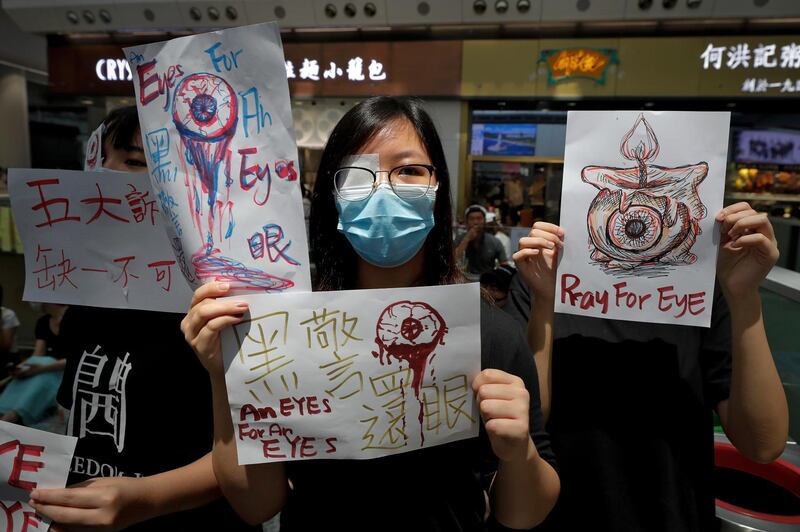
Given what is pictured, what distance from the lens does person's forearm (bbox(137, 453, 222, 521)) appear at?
40.9 inches

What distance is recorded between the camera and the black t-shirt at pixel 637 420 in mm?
1188

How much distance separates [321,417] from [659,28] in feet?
27.4

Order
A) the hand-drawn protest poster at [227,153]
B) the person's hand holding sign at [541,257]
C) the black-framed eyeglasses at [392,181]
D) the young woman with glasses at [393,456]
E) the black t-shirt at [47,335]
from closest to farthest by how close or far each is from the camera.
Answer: the hand-drawn protest poster at [227,153], the young woman with glasses at [393,456], the black-framed eyeglasses at [392,181], the person's hand holding sign at [541,257], the black t-shirt at [47,335]

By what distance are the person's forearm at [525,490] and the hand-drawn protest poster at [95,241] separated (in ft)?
2.76

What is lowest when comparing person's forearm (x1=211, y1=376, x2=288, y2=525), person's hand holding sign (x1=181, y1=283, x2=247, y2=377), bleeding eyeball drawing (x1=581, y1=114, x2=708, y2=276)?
person's forearm (x1=211, y1=376, x2=288, y2=525)

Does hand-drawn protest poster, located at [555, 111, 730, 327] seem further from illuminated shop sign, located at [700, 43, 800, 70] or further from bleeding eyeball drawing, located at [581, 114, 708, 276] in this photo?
illuminated shop sign, located at [700, 43, 800, 70]

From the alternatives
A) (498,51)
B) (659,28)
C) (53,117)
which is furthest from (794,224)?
(53,117)

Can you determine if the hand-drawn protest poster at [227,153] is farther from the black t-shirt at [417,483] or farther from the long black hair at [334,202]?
the black t-shirt at [417,483]

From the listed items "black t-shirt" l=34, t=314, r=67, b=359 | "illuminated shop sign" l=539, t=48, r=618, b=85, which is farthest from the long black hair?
"illuminated shop sign" l=539, t=48, r=618, b=85

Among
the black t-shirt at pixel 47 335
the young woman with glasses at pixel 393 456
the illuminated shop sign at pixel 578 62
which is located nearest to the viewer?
the young woman with glasses at pixel 393 456

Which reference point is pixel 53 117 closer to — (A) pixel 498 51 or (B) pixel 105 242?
(A) pixel 498 51

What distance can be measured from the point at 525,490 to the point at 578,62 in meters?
7.67

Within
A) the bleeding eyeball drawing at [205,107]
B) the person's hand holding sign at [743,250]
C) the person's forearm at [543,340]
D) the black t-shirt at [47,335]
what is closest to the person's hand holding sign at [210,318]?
the bleeding eyeball drawing at [205,107]

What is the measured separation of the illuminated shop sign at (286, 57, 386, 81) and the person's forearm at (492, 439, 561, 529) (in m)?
7.78
